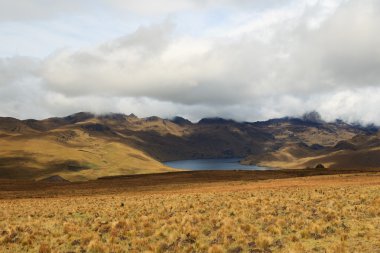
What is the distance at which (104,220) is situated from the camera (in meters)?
23.1

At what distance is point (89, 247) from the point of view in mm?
16125

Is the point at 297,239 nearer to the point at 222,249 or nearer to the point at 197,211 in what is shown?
the point at 222,249

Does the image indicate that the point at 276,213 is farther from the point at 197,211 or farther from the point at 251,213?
the point at 197,211

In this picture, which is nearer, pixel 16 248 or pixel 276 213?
pixel 16 248

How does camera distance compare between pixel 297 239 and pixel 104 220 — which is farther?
pixel 104 220

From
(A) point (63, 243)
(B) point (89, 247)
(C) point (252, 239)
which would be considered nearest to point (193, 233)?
(C) point (252, 239)

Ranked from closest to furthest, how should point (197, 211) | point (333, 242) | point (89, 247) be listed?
1. point (333, 242)
2. point (89, 247)
3. point (197, 211)

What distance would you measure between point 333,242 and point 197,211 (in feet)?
36.1

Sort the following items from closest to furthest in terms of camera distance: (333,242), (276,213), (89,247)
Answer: (333,242)
(89,247)
(276,213)

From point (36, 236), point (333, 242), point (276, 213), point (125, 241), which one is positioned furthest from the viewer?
point (276, 213)

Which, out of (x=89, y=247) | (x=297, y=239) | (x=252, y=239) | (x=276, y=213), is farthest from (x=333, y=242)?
(x=89, y=247)

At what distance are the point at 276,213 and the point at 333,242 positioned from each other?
Answer: 7.21 meters

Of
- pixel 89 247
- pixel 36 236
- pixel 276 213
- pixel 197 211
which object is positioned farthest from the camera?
pixel 197 211

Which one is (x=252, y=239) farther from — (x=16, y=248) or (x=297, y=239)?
(x=16, y=248)
